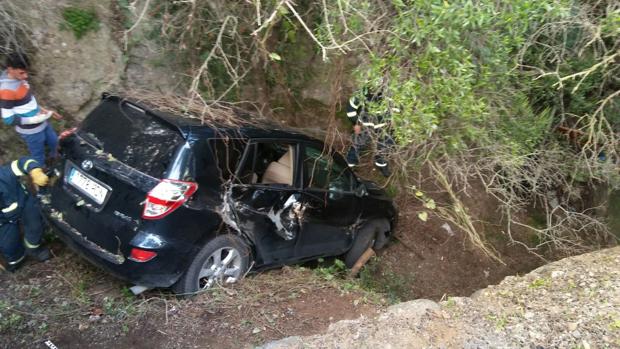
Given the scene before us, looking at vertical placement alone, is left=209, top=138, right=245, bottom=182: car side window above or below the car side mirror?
above

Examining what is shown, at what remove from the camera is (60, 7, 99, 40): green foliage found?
550 centimetres

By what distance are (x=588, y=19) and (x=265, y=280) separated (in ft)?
12.9

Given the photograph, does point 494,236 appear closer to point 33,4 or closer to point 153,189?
point 153,189

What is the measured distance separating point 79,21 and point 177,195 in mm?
3132

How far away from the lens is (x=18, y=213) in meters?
4.26

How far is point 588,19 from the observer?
15.4 feet

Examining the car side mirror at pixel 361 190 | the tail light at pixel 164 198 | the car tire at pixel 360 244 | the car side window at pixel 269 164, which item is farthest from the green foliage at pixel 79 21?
the car tire at pixel 360 244

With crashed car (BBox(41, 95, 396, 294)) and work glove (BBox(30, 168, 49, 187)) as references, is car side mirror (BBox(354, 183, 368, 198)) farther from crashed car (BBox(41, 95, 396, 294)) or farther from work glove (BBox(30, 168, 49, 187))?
work glove (BBox(30, 168, 49, 187))

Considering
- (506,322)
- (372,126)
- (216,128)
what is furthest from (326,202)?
(506,322)

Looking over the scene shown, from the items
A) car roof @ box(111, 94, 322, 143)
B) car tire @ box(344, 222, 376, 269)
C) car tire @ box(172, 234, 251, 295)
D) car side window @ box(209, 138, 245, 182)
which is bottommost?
car tire @ box(344, 222, 376, 269)

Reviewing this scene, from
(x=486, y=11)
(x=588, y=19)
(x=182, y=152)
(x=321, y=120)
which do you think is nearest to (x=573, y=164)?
(x=588, y=19)

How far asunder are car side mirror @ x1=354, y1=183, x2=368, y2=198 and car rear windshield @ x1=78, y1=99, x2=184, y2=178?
2210 mm

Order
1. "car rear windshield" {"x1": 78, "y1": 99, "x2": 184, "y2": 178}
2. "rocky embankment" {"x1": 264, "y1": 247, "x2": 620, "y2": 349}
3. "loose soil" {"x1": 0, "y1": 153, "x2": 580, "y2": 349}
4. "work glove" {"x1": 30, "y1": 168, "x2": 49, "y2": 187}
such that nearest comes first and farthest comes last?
1. "rocky embankment" {"x1": 264, "y1": 247, "x2": 620, "y2": 349}
2. "loose soil" {"x1": 0, "y1": 153, "x2": 580, "y2": 349}
3. "car rear windshield" {"x1": 78, "y1": 99, "x2": 184, "y2": 178}
4. "work glove" {"x1": 30, "y1": 168, "x2": 49, "y2": 187}

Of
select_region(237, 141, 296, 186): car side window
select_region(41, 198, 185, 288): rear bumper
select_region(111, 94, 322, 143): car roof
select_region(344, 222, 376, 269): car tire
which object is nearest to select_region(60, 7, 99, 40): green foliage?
select_region(111, 94, 322, 143): car roof
